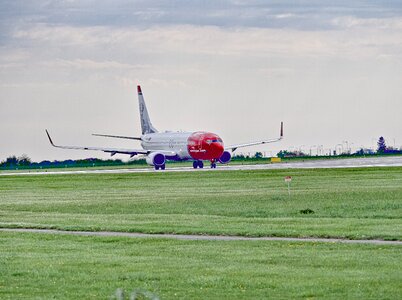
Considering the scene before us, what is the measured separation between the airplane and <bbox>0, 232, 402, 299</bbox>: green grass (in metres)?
80.2

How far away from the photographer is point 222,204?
157 ft

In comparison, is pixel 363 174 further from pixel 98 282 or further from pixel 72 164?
pixel 72 164

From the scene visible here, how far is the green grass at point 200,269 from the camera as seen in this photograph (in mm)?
20109

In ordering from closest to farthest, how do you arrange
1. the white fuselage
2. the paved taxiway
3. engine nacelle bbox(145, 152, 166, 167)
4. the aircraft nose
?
the paved taxiway, the aircraft nose, engine nacelle bbox(145, 152, 166, 167), the white fuselage

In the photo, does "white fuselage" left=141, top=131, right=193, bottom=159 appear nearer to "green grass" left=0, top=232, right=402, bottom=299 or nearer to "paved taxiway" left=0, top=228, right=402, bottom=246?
"paved taxiway" left=0, top=228, right=402, bottom=246

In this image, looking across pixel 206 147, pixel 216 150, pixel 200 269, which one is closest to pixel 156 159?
pixel 206 147

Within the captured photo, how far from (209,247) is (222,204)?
20230mm

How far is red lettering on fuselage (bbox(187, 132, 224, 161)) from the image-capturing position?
110812 mm

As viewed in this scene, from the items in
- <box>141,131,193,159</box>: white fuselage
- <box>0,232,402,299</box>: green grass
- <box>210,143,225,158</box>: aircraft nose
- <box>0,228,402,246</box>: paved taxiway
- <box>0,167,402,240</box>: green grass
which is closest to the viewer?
<box>0,232,402,299</box>: green grass

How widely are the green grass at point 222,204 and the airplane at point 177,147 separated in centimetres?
2935

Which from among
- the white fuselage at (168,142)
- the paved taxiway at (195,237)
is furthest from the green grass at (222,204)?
the white fuselage at (168,142)

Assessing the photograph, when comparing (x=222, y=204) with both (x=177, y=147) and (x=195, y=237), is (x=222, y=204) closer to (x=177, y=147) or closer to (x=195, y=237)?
(x=195, y=237)

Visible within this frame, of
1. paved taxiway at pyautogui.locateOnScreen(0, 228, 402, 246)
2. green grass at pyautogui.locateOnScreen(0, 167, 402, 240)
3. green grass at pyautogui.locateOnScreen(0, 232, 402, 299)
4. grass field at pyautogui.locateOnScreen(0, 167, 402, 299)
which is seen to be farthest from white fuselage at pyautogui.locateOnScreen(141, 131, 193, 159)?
green grass at pyautogui.locateOnScreen(0, 232, 402, 299)

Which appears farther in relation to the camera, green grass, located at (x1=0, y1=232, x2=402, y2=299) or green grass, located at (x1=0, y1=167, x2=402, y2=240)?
green grass, located at (x1=0, y1=167, x2=402, y2=240)
